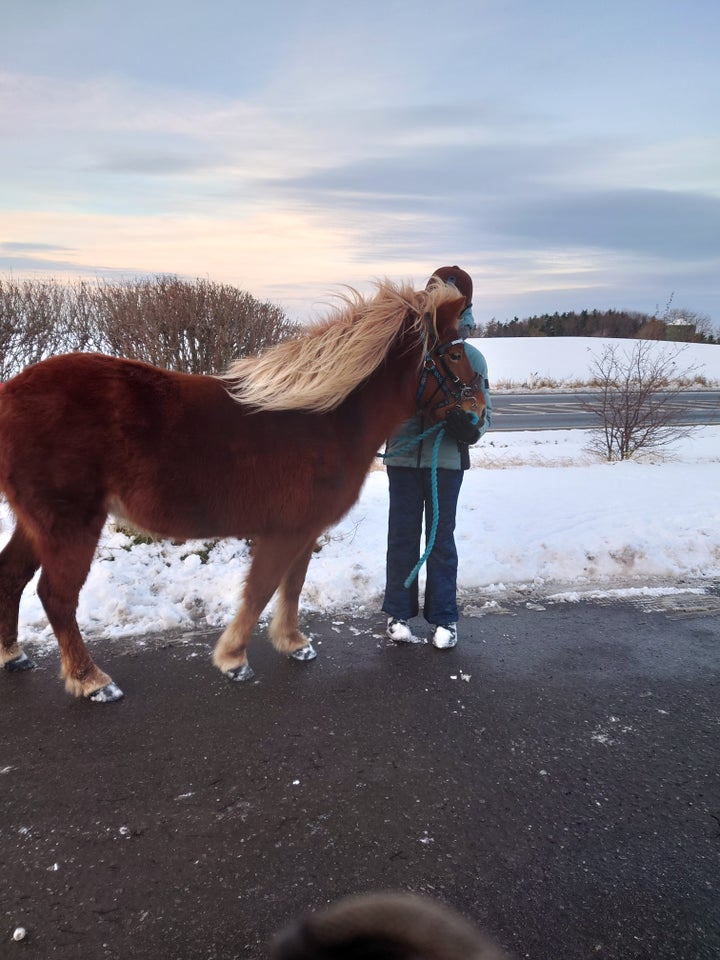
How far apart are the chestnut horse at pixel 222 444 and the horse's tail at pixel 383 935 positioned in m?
2.54

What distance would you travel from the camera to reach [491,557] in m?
5.06

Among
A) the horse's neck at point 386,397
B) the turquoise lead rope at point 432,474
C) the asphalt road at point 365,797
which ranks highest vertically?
the horse's neck at point 386,397

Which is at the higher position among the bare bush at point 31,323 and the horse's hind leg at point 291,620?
the bare bush at point 31,323

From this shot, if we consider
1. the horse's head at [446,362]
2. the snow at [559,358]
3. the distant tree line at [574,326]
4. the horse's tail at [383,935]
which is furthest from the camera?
the distant tree line at [574,326]

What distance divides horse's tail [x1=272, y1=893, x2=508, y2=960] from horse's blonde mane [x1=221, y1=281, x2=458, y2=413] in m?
2.64

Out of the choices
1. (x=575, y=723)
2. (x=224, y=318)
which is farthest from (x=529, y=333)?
(x=575, y=723)

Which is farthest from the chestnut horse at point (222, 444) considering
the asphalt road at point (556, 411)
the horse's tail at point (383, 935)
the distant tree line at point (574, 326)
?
the distant tree line at point (574, 326)

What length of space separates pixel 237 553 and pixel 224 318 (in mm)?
2648

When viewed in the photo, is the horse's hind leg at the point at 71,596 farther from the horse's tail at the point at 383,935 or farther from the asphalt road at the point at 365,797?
the horse's tail at the point at 383,935

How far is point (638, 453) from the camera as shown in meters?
10.5

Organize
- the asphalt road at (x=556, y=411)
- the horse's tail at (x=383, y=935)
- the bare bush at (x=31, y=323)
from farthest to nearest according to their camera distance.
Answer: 1. the asphalt road at (x=556, y=411)
2. the bare bush at (x=31, y=323)
3. the horse's tail at (x=383, y=935)

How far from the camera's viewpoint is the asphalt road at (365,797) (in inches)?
76.9

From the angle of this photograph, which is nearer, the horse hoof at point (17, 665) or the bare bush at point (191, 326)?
the horse hoof at point (17, 665)

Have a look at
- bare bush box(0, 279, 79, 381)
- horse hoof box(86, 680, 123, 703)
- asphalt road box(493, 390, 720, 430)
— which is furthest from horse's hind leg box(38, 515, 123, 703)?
asphalt road box(493, 390, 720, 430)
